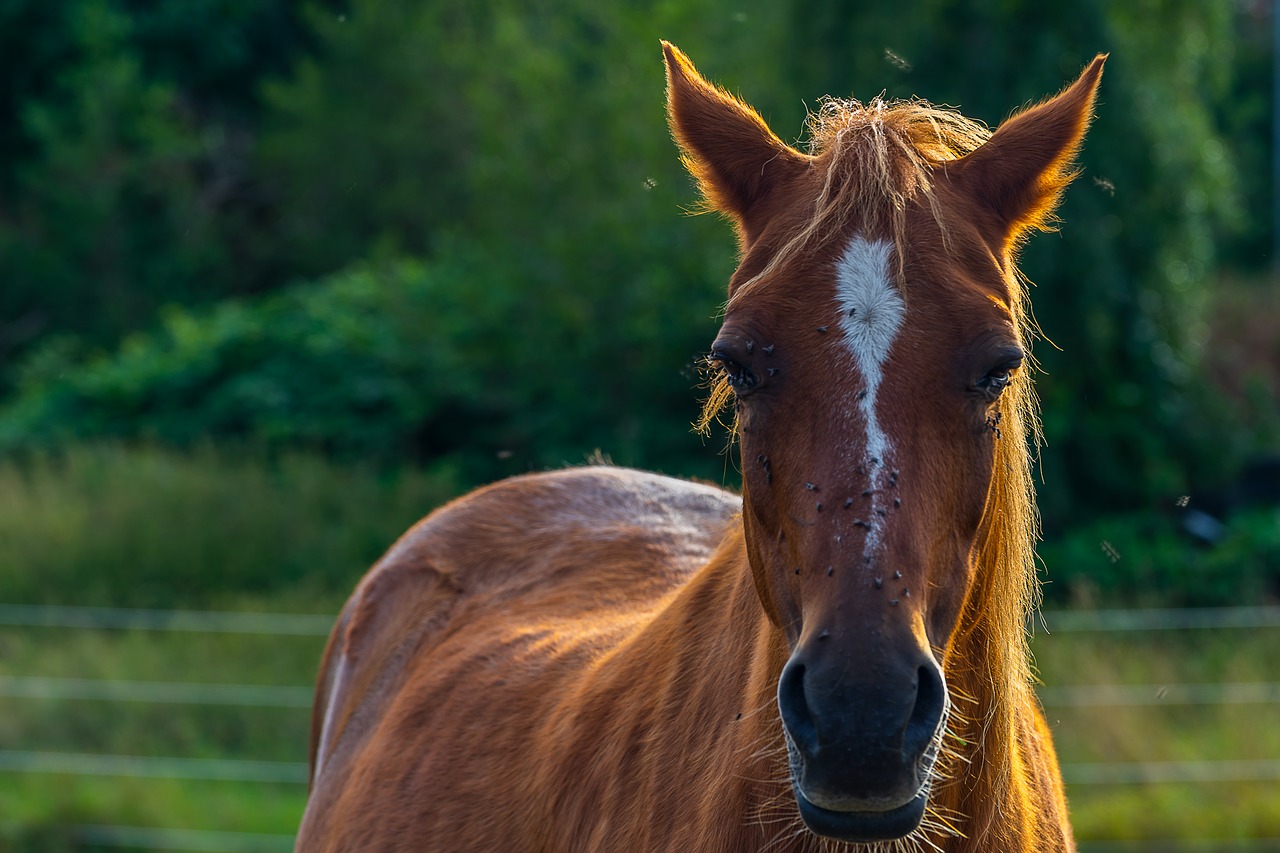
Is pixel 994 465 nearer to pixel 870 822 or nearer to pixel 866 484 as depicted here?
pixel 866 484

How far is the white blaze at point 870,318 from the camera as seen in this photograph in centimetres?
175

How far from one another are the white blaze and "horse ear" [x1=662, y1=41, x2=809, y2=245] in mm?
308

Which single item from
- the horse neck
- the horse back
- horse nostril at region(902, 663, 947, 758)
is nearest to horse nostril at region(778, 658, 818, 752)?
horse nostril at region(902, 663, 947, 758)

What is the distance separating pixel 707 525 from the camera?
3316mm

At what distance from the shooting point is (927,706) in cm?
165

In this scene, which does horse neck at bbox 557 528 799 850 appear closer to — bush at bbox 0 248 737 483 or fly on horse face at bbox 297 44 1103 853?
fly on horse face at bbox 297 44 1103 853

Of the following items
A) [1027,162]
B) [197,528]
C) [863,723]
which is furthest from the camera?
[197,528]

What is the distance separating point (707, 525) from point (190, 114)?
20.8m

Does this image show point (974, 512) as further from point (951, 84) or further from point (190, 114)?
point (190, 114)

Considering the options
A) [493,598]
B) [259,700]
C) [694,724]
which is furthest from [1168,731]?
[694,724]

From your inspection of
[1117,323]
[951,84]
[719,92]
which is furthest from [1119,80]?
[719,92]

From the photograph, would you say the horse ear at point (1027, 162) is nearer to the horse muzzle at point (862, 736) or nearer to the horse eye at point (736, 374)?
the horse eye at point (736, 374)

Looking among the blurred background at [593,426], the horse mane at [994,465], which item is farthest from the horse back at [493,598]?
the blurred background at [593,426]

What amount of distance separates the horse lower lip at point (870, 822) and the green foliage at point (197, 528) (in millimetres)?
7335
